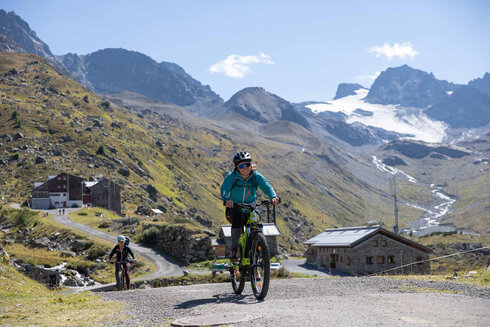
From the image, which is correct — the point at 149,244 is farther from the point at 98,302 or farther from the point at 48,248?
the point at 98,302

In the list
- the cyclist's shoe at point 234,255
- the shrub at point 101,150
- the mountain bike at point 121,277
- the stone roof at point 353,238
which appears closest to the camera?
the cyclist's shoe at point 234,255

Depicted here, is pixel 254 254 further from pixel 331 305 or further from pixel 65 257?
pixel 65 257

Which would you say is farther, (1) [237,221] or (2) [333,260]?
(2) [333,260]

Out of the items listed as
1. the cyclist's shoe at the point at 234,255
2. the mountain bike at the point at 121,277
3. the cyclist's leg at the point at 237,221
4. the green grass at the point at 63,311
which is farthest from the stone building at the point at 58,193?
the cyclist's leg at the point at 237,221

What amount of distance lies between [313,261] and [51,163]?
83474mm

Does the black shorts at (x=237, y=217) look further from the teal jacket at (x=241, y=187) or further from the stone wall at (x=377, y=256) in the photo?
the stone wall at (x=377, y=256)

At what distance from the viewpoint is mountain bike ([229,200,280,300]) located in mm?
11586

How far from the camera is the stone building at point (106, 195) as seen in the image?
111438 mm

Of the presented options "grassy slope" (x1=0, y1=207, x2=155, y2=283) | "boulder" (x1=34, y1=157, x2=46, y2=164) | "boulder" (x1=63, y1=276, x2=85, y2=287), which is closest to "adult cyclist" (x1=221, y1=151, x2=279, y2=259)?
"boulder" (x1=63, y1=276, x2=85, y2=287)

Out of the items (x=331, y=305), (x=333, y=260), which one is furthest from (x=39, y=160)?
(x=331, y=305)

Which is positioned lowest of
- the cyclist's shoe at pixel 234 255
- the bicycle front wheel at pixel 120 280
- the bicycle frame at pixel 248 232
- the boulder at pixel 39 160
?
the bicycle front wheel at pixel 120 280

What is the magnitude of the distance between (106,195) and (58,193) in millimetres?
11098

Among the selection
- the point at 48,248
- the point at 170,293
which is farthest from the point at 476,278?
the point at 48,248

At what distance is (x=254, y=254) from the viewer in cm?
1197
